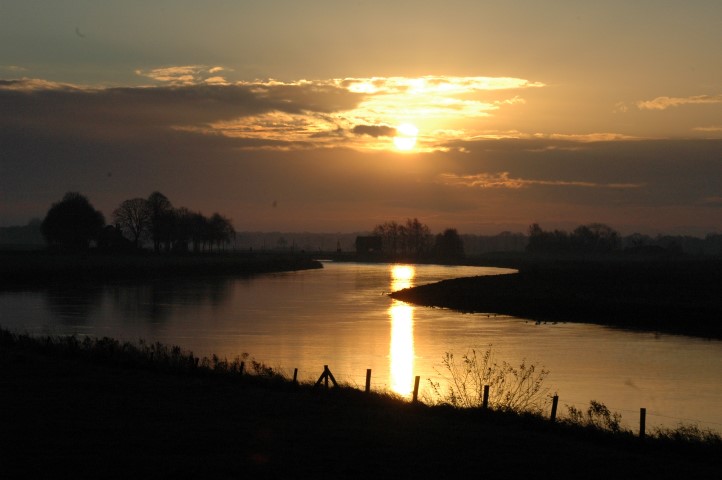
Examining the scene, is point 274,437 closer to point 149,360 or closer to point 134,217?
point 149,360

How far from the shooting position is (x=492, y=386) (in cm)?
3319

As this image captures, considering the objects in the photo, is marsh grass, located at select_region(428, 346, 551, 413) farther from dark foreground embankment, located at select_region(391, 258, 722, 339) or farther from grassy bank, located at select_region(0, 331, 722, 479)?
dark foreground embankment, located at select_region(391, 258, 722, 339)

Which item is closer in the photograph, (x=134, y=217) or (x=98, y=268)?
(x=98, y=268)

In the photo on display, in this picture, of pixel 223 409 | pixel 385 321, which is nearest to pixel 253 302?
pixel 385 321

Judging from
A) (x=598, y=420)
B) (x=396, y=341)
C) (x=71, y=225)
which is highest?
(x=71, y=225)

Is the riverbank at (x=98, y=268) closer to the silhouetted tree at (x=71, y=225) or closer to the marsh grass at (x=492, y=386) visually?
the silhouetted tree at (x=71, y=225)

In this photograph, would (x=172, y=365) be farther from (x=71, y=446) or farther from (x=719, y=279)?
(x=719, y=279)

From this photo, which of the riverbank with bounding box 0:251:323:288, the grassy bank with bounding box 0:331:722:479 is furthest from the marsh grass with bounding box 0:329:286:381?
the riverbank with bounding box 0:251:323:288

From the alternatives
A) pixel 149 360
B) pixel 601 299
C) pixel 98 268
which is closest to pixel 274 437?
pixel 149 360

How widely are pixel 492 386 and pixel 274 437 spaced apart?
16040 millimetres

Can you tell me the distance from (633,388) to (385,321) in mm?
29861

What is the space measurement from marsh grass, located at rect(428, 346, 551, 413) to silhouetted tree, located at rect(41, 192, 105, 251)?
140692 millimetres

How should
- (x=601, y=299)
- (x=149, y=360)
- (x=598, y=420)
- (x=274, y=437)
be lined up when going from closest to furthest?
1. (x=274, y=437)
2. (x=598, y=420)
3. (x=149, y=360)
4. (x=601, y=299)

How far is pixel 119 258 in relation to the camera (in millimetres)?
164750
